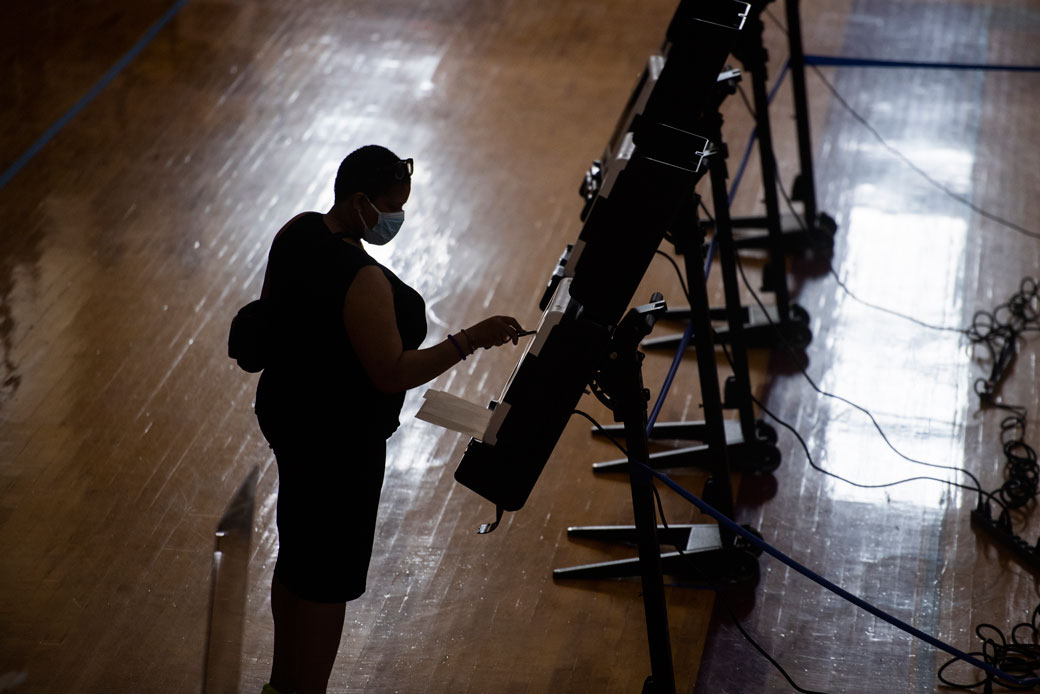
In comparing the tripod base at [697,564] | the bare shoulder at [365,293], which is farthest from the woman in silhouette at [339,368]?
the tripod base at [697,564]

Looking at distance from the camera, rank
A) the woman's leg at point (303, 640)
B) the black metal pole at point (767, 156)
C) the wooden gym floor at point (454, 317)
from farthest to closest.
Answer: the black metal pole at point (767, 156) → the wooden gym floor at point (454, 317) → the woman's leg at point (303, 640)

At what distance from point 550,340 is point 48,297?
3.11 meters

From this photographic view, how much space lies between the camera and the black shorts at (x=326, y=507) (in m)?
2.51

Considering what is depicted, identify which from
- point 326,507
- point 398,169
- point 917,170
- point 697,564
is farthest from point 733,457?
point 917,170

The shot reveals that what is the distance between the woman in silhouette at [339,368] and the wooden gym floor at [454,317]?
0.70 metres

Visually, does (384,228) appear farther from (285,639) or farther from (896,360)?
(896,360)

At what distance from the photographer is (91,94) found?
622cm

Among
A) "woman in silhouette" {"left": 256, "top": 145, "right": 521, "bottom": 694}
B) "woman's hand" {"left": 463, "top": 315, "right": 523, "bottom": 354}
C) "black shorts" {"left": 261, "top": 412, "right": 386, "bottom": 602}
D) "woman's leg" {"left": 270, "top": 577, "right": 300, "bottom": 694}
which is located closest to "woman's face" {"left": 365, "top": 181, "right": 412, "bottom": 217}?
"woman in silhouette" {"left": 256, "top": 145, "right": 521, "bottom": 694}

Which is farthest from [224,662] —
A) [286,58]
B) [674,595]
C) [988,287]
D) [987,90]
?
[987,90]

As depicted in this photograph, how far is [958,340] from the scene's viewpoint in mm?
4672

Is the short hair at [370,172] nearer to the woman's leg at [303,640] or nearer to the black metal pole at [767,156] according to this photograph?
the woman's leg at [303,640]

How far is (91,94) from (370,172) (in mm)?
4389

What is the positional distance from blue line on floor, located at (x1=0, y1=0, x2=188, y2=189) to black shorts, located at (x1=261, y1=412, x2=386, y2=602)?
361cm

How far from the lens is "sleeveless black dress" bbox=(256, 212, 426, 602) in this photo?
2408 mm
